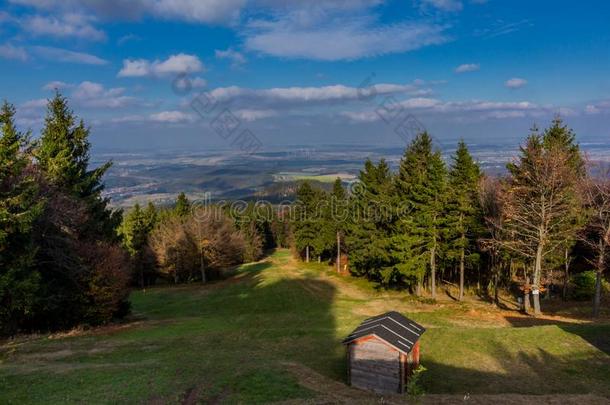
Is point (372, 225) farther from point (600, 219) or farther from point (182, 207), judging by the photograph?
point (182, 207)

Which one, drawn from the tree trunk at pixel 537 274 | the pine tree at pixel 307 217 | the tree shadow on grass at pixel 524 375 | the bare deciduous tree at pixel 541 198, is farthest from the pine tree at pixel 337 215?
the tree shadow on grass at pixel 524 375

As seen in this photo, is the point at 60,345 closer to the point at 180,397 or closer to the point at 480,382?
the point at 180,397

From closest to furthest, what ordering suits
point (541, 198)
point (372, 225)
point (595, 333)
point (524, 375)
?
1. point (524, 375)
2. point (595, 333)
3. point (541, 198)
4. point (372, 225)

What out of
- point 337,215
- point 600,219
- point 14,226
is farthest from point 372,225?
point 14,226

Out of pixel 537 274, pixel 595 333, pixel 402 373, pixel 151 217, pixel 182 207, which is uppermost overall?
pixel 182 207

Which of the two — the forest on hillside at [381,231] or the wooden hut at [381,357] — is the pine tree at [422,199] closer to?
the forest on hillside at [381,231]

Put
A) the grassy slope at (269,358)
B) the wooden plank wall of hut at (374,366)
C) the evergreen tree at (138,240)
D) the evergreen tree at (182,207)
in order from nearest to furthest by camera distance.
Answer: the grassy slope at (269,358) → the wooden plank wall of hut at (374,366) → the evergreen tree at (138,240) → the evergreen tree at (182,207)
